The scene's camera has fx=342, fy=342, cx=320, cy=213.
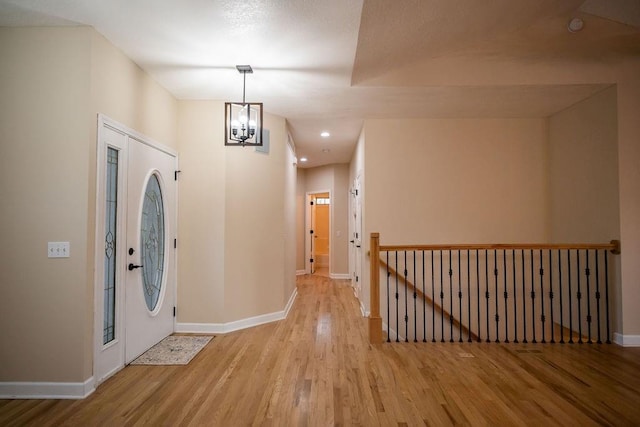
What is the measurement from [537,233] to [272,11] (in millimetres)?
4359

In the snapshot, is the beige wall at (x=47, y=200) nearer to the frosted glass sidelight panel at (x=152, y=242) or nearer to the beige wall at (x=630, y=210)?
the frosted glass sidelight panel at (x=152, y=242)

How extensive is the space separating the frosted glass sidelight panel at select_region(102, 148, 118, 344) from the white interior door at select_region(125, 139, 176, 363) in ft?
0.53

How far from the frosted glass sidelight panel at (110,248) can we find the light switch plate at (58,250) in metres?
0.30

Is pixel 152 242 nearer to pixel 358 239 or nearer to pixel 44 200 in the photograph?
pixel 44 200

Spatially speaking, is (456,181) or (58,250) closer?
(58,250)

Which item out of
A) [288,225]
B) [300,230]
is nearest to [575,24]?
[288,225]

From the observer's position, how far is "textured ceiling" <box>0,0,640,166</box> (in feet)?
8.07

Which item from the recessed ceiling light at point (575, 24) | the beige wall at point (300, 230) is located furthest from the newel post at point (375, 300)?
the beige wall at point (300, 230)

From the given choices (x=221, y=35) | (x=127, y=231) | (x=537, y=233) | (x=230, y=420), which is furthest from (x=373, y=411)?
(x=537, y=233)

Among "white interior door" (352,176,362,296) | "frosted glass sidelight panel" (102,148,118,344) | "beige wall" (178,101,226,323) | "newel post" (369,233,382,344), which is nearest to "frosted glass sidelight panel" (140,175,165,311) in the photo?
"beige wall" (178,101,226,323)

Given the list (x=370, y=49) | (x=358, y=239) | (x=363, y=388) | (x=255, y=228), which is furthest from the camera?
(x=358, y=239)

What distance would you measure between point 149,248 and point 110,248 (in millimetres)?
650

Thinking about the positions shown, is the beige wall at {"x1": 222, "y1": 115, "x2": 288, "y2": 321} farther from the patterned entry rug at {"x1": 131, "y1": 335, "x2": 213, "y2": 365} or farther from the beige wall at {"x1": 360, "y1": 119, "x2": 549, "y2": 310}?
the beige wall at {"x1": 360, "y1": 119, "x2": 549, "y2": 310}

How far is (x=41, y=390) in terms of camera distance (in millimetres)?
2527
